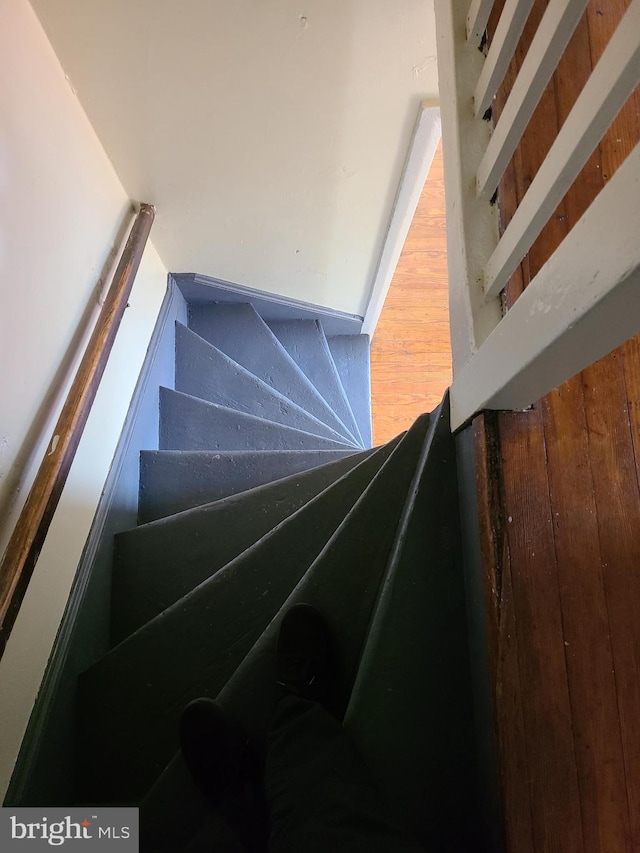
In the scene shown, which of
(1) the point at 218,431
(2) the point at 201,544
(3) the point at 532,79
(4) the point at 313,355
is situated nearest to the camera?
(3) the point at 532,79

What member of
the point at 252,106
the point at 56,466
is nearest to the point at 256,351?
the point at 252,106

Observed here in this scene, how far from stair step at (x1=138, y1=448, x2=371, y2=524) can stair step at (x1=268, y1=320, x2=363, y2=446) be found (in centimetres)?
99

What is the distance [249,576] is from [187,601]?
151 millimetres

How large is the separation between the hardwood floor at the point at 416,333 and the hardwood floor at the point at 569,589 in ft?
6.58

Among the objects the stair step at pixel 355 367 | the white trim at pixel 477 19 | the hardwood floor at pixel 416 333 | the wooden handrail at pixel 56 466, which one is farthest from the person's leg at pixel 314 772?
the hardwood floor at pixel 416 333

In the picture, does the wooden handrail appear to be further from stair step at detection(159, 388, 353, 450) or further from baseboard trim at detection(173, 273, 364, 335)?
baseboard trim at detection(173, 273, 364, 335)

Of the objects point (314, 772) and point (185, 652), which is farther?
point (185, 652)

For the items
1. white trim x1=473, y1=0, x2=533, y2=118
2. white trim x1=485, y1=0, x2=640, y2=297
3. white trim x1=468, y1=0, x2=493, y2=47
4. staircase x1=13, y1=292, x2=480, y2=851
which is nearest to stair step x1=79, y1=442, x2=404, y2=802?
staircase x1=13, y1=292, x2=480, y2=851

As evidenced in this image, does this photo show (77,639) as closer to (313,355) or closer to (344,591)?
(344,591)

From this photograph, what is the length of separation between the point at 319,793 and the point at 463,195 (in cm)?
106

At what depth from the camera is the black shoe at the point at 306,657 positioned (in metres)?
0.99

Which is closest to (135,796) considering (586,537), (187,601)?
(187,601)

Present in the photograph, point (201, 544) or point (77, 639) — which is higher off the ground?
point (201, 544)

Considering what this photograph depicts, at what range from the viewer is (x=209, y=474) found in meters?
1.64
